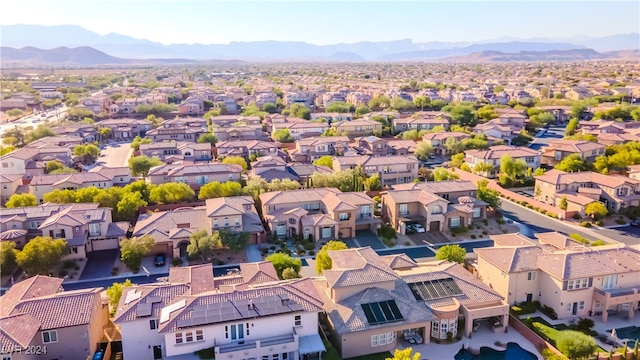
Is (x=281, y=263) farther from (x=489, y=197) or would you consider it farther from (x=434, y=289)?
(x=489, y=197)

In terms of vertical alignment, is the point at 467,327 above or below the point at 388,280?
below

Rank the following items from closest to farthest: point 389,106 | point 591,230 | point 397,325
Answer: point 397,325, point 591,230, point 389,106

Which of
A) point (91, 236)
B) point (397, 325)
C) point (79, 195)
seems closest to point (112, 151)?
point (79, 195)

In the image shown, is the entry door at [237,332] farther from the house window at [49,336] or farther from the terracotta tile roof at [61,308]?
the house window at [49,336]

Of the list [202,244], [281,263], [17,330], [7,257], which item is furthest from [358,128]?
[17,330]

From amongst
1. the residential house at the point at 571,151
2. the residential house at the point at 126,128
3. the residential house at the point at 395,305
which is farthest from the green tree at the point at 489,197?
the residential house at the point at 126,128

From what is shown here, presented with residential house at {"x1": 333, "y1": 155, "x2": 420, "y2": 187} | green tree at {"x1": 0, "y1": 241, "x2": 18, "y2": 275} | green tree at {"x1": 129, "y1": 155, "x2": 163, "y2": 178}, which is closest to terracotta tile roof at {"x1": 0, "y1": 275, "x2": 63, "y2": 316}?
green tree at {"x1": 0, "y1": 241, "x2": 18, "y2": 275}

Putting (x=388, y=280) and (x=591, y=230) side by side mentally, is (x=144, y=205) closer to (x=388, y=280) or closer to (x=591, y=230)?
(x=388, y=280)

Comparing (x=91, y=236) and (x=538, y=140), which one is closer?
(x=91, y=236)
